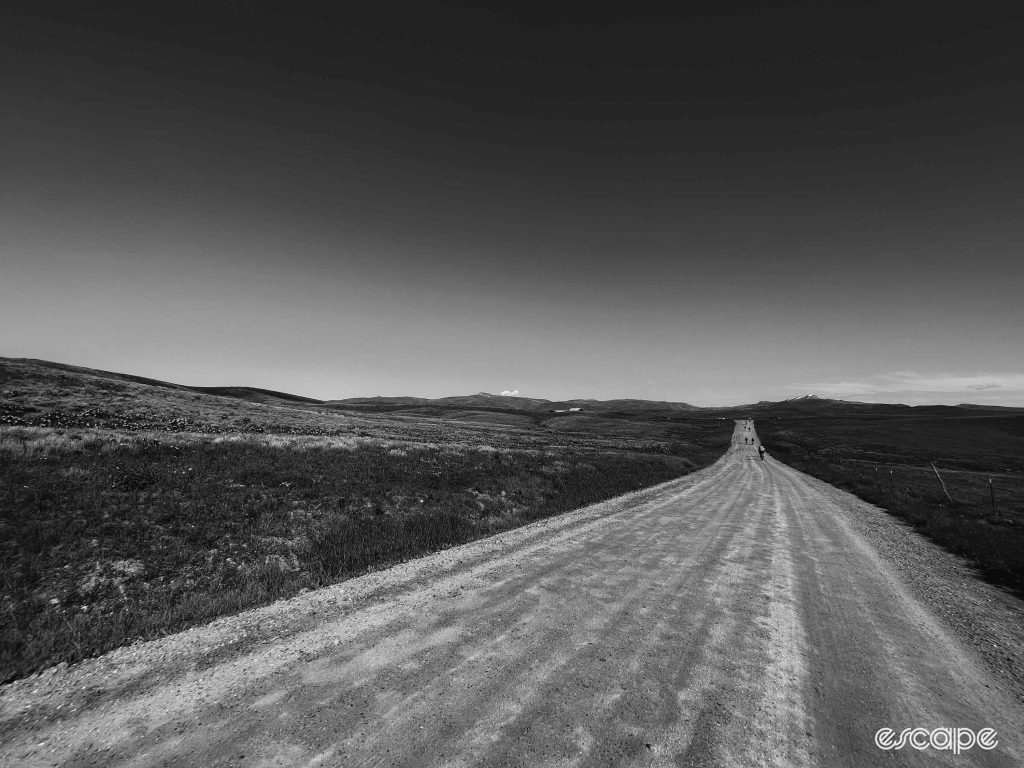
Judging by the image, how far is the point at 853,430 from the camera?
9450 cm

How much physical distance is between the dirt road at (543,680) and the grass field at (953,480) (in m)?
5.67

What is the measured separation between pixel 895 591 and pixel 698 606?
4857 millimetres

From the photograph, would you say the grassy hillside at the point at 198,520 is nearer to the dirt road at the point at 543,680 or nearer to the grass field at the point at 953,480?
the dirt road at the point at 543,680

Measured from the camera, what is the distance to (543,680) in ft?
15.1

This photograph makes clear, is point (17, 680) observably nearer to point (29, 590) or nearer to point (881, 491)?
point (29, 590)

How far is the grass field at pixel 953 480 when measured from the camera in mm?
12172

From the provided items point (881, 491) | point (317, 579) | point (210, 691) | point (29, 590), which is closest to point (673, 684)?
point (210, 691)

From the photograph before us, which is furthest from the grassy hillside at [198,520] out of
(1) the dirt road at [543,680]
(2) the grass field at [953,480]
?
(2) the grass field at [953,480]

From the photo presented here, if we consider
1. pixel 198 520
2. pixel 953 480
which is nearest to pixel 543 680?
pixel 198 520

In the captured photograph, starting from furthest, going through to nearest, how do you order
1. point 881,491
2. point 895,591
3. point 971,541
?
point 881,491, point 971,541, point 895,591

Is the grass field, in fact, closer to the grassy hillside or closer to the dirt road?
the dirt road

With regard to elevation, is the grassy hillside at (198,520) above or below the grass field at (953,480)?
above

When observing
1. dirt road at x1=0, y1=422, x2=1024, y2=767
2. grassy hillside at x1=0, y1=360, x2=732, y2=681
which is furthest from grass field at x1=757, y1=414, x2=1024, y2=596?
grassy hillside at x1=0, y1=360, x2=732, y2=681

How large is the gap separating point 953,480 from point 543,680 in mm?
48123
